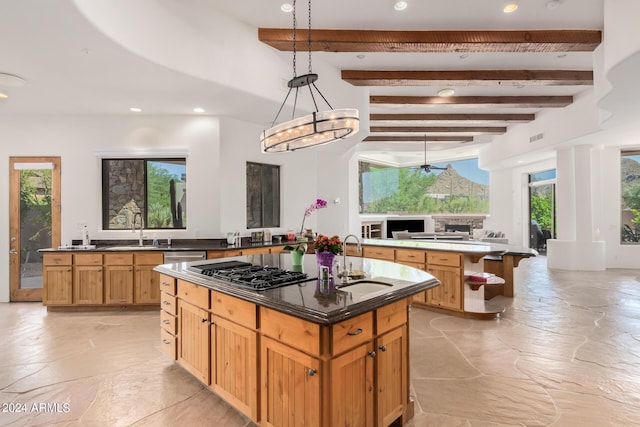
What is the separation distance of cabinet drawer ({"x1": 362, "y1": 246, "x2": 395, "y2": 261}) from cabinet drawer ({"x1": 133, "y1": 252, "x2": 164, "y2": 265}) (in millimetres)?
3067

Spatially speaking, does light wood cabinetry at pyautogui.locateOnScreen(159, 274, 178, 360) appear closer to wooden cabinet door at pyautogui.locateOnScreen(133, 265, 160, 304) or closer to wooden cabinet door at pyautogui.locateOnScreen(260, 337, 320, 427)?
wooden cabinet door at pyautogui.locateOnScreen(260, 337, 320, 427)

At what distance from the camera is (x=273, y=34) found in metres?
3.94

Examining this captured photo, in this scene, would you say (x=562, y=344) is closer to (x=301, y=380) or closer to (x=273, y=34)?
(x=301, y=380)

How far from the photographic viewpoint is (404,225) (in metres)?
12.1

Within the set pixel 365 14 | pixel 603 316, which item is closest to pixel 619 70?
pixel 365 14

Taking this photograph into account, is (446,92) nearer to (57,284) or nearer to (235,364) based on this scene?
(235,364)

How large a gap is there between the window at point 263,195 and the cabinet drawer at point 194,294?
315cm

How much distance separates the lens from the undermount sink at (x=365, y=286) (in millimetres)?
2121

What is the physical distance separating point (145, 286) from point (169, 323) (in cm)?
217

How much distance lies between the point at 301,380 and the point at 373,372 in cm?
43

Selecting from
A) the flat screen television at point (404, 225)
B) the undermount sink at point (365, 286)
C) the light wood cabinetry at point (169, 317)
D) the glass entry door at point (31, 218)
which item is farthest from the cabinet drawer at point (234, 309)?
the flat screen television at point (404, 225)

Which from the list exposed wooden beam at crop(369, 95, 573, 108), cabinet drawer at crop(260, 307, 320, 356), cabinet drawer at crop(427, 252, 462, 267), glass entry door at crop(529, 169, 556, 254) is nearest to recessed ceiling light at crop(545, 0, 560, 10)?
exposed wooden beam at crop(369, 95, 573, 108)

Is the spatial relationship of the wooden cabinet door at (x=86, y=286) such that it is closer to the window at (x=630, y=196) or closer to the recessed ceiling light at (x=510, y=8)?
the recessed ceiling light at (x=510, y=8)

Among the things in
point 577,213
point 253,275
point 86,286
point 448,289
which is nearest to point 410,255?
point 448,289
